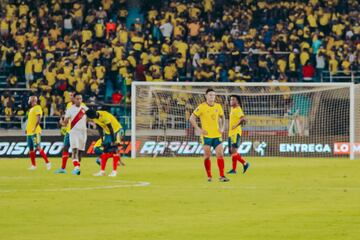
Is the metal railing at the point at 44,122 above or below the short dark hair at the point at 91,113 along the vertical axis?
below

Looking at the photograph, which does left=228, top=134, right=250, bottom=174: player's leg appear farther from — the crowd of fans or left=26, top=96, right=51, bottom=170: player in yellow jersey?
the crowd of fans

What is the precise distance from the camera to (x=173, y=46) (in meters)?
50.8

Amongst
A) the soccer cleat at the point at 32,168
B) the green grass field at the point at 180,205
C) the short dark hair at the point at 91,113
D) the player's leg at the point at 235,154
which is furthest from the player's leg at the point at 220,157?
the soccer cleat at the point at 32,168

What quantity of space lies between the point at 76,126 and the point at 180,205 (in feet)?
39.9

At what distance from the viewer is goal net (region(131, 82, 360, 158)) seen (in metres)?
44.9

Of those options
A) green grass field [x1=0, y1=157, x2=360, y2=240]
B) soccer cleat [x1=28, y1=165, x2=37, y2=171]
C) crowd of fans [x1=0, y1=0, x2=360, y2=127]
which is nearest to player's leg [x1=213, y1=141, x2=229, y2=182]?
green grass field [x1=0, y1=157, x2=360, y2=240]

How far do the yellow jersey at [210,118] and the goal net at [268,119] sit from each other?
1493cm

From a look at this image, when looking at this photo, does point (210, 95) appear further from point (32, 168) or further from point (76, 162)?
point (32, 168)

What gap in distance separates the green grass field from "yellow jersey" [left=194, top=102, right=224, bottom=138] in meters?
1.32

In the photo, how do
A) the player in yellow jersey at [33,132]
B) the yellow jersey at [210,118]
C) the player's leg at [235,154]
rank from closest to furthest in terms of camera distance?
the yellow jersey at [210,118] < the player's leg at [235,154] < the player in yellow jersey at [33,132]

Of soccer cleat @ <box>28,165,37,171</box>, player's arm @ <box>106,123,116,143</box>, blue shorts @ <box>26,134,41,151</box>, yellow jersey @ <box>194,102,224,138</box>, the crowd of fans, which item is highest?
the crowd of fans

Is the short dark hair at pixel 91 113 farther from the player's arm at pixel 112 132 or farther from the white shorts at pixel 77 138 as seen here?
the white shorts at pixel 77 138

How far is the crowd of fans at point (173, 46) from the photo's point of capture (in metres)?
49.7

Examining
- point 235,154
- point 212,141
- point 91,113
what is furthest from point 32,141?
point 212,141
